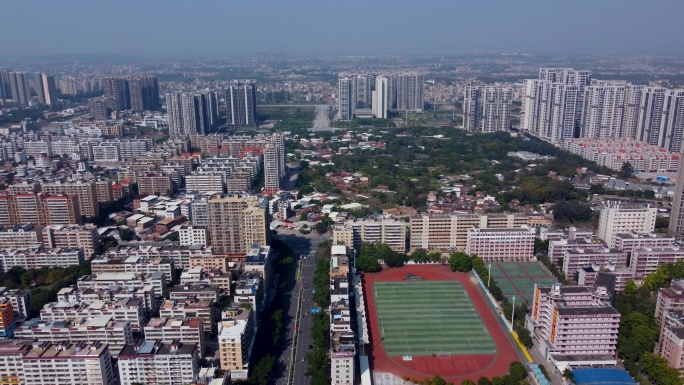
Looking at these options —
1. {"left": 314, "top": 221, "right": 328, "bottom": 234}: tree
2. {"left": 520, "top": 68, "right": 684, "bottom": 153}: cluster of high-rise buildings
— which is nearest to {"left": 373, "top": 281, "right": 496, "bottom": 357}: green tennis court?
{"left": 314, "top": 221, "right": 328, "bottom": 234}: tree

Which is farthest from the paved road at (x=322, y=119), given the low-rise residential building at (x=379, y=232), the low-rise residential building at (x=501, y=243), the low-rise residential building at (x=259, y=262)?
the low-rise residential building at (x=259, y=262)

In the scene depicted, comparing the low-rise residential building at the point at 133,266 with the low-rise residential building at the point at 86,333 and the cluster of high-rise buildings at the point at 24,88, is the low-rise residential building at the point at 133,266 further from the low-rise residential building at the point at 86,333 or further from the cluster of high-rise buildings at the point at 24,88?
the cluster of high-rise buildings at the point at 24,88

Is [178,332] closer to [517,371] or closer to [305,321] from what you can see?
[305,321]

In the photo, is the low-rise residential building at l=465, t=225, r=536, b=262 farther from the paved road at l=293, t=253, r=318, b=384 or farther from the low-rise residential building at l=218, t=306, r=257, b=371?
the low-rise residential building at l=218, t=306, r=257, b=371

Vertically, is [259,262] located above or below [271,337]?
above

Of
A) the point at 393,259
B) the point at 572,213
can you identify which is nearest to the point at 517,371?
the point at 393,259
